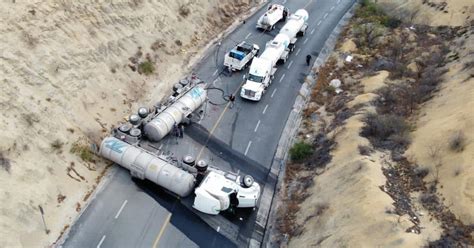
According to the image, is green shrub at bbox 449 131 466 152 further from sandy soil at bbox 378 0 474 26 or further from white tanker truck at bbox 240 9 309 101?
sandy soil at bbox 378 0 474 26

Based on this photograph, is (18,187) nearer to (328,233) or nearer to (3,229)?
(3,229)

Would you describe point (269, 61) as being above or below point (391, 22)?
above

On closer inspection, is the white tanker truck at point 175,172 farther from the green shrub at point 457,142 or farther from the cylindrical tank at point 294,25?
the cylindrical tank at point 294,25

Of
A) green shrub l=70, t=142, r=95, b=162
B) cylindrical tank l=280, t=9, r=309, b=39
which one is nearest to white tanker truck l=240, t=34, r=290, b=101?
cylindrical tank l=280, t=9, r=309, b=39

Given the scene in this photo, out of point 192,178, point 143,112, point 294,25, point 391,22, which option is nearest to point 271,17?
point 294,25

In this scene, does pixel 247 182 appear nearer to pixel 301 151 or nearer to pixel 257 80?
pixel 301 151

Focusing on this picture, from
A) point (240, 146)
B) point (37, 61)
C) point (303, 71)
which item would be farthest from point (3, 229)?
point (303, 71)
